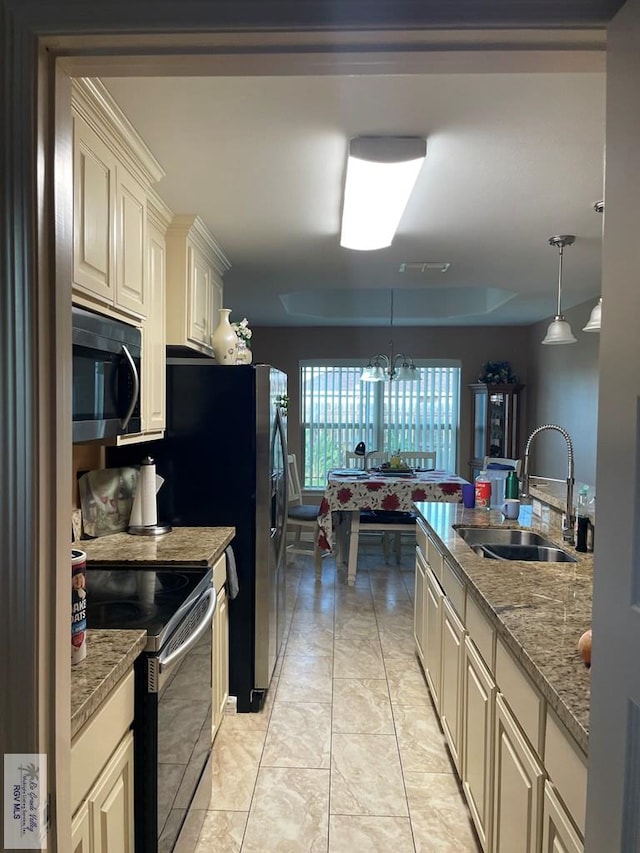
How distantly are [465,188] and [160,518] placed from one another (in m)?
2.06

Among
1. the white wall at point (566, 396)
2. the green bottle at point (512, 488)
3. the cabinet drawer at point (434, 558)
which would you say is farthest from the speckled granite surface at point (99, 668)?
the white wall at point (566, 396)

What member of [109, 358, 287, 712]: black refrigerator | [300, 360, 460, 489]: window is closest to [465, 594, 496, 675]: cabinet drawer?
[109, 358, 287, 712]: black refrigerator

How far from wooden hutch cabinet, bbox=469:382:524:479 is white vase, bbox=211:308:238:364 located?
384 cm

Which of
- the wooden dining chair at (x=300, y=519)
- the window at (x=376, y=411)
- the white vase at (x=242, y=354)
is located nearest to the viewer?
the white vase at (x=242, y=354)

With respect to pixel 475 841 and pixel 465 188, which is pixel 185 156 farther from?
pixel 475 841

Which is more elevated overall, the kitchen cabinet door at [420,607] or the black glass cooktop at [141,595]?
the black glass cooktop at [141,595]

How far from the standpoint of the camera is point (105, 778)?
3.80 feet

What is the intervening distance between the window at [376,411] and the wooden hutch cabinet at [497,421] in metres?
0.32

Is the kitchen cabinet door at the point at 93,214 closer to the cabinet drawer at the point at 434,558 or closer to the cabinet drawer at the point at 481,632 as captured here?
the cabinet drawer at the point at 481,632

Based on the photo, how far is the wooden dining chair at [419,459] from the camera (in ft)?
19.2

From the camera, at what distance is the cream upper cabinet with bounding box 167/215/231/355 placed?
2.57m

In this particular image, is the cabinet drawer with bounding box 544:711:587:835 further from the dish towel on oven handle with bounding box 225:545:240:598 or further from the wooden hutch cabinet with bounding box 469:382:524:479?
the wooden hutch cabinet with bounding box 469:382:524:479

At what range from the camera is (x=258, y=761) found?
223 centimetres

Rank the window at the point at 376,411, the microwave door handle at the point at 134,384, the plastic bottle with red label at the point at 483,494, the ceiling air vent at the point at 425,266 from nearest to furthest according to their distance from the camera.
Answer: the microwave door handle at the point at 134,384
the plastic bottle with red label at the point at 483,494
the ceiling air vent at the point at 425,266
the window at the point at 376,411
